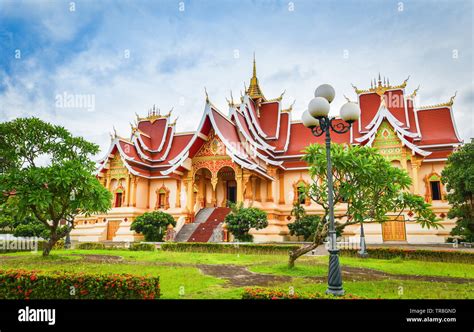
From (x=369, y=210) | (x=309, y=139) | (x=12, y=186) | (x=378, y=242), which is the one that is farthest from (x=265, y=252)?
(x=309, y=139)

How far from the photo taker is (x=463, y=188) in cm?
1514

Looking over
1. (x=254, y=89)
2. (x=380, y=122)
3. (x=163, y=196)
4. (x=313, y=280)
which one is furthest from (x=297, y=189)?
(x=313, y=280)

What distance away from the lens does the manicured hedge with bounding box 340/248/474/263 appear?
11157 mm

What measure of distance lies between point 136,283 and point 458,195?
15.4m

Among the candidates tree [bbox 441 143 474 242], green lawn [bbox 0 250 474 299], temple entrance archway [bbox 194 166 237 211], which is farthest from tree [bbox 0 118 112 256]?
tree [bbox 441 143 474 242]

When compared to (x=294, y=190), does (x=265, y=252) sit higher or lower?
lower

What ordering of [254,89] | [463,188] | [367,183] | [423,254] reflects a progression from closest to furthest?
[367,183], [423,254], [463,188], [254,89]

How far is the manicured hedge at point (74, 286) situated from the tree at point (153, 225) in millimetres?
12578

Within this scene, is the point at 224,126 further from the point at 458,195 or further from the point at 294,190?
the point at 458,195

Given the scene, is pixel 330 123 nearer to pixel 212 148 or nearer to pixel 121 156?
pixel 212 148

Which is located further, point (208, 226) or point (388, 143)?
point (388, 143)

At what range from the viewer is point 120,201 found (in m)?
23.5

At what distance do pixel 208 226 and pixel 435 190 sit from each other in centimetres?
1324
